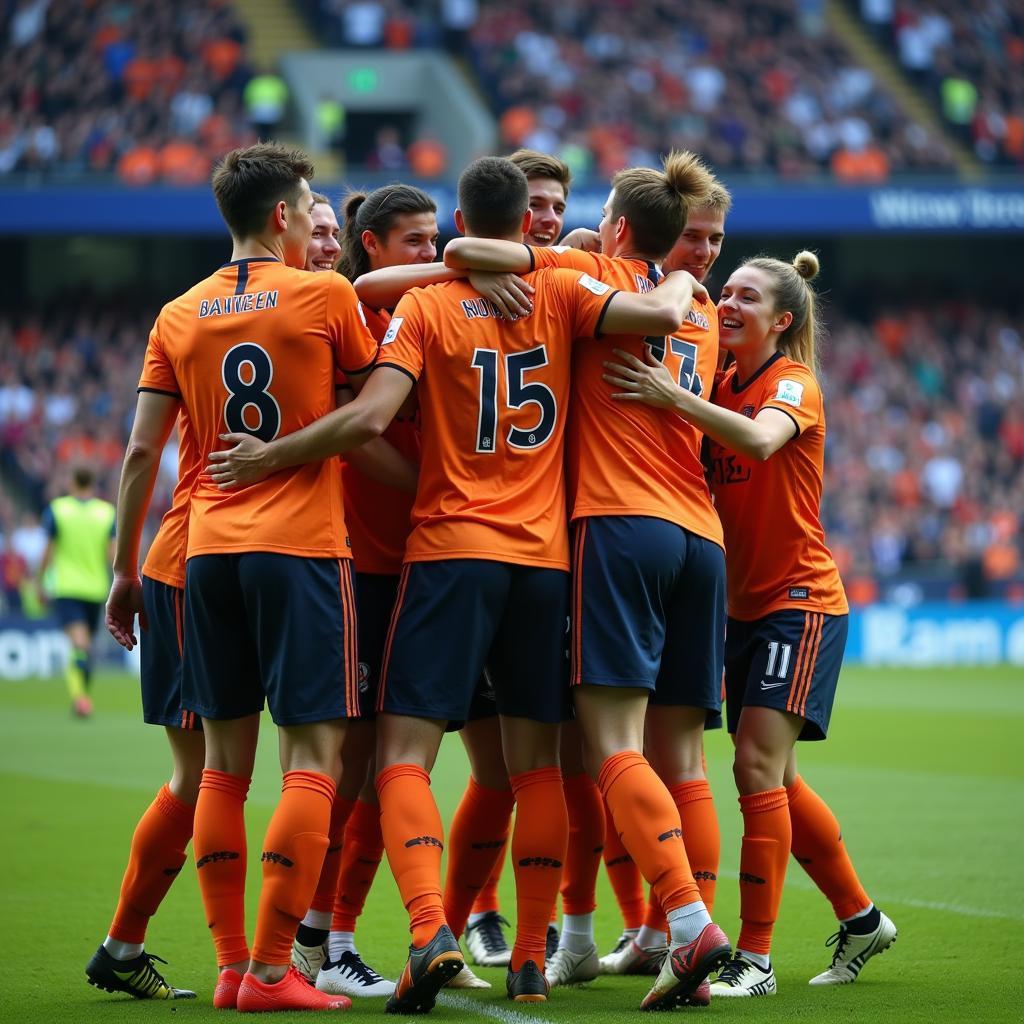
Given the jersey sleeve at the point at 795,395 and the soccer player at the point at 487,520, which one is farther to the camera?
the jersey sleeve at the point at 795,395

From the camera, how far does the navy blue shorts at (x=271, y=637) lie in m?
4.76

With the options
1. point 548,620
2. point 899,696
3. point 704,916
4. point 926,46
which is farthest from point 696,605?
point 926,46

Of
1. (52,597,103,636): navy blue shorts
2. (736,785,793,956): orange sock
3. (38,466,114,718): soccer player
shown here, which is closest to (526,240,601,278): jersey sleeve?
(736,785,793,956): orange sock

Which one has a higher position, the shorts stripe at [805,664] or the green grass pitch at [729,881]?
the shorts stripe at [805,664]

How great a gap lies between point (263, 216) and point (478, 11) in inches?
1030

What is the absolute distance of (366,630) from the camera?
5.31 m

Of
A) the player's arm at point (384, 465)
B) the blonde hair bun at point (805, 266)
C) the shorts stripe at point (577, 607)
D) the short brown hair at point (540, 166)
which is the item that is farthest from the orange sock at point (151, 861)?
A: the blonde hair bun at point (805, 266)

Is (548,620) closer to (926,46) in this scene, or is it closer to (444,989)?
(444,989)

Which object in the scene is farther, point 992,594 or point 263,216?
point 992,594

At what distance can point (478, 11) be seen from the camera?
29891 millimetres

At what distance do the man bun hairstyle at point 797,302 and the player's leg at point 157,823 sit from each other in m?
2.22

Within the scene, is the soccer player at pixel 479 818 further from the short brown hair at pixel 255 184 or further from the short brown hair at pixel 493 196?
the short brown hair at pixel 255 184

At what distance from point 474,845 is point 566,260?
1.89 meters

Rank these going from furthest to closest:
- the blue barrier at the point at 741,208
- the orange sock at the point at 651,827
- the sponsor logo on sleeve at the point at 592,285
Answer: the blue barrier at the point at 741,208
the sponsor logo on sleeve at the point at 592,285
the orange sock at the point at 651,827
